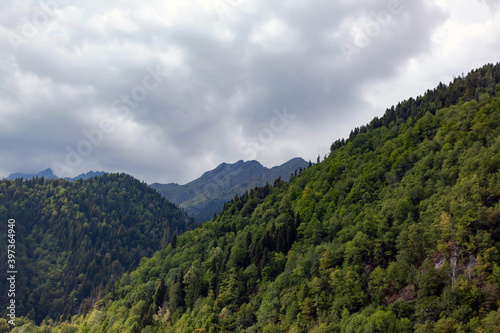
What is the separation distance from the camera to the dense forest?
2933 inches

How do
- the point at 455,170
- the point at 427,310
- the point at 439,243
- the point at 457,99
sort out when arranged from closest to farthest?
the point at 427,310
the point at 439,243
the point at 455,170
the point at 457,99

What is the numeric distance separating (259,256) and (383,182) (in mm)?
63947

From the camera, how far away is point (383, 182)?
484 feet

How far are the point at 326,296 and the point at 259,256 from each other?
48.1 meters

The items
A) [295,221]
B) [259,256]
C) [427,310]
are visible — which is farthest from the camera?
[295,221]

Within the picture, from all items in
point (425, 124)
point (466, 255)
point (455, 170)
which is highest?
point (425, 124)

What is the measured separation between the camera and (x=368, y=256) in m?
102

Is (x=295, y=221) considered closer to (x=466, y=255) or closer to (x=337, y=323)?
(x=337, y=323)

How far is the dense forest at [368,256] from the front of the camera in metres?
74.5

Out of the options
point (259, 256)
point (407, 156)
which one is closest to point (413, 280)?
point (259, 256)

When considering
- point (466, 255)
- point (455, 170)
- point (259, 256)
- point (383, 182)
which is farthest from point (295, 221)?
point (466, 255)

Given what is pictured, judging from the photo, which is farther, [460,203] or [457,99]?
[457,99]

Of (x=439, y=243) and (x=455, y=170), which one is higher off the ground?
(x=455, y=170)

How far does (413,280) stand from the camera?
81.6 metres
